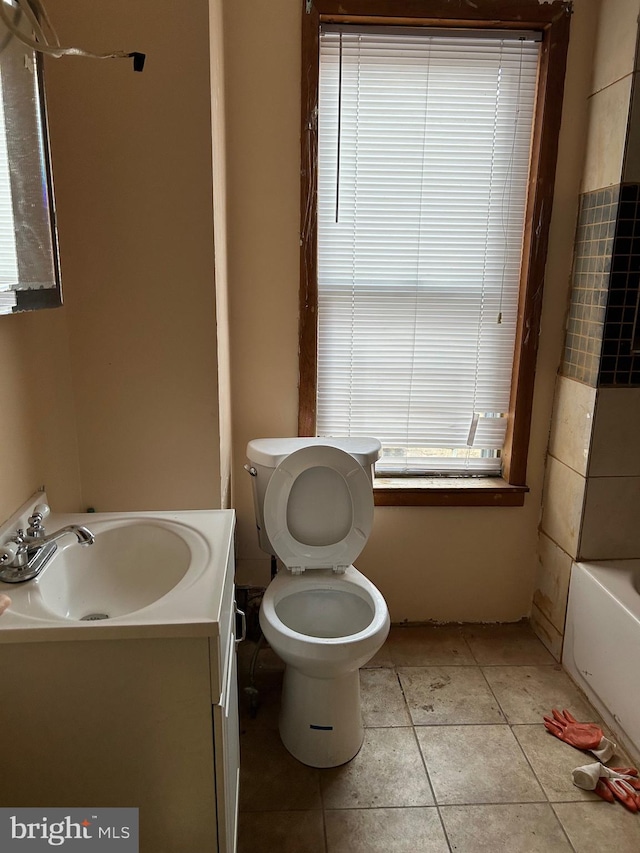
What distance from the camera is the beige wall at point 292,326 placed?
211 centimetres

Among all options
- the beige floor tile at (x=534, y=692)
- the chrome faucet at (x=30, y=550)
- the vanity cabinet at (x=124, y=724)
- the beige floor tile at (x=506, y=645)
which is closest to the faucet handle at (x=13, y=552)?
the chrome faucet at (x=30, y=550)

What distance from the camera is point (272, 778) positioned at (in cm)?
182

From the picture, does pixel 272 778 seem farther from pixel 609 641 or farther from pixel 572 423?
pixel 572 423

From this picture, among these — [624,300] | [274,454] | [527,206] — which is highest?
[527,206]

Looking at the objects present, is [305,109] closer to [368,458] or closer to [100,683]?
[368,458]

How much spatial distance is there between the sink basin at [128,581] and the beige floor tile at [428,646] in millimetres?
1211

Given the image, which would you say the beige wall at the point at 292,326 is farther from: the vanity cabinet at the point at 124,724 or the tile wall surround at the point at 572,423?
the vanity cabinet at the point at 124,724

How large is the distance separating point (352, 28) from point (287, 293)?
36.5 inches

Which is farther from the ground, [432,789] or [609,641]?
[609,641]

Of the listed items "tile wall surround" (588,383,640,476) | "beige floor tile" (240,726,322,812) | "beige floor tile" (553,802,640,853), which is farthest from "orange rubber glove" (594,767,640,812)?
"tile wall surround" (588,383,640,476)

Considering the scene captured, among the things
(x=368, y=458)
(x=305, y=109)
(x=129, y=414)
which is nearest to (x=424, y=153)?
(x=305, y=109)

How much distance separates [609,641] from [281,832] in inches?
46.8

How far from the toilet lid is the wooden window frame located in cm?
40

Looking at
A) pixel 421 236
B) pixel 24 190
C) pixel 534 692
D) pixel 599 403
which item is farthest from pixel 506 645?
pixel 24 190
